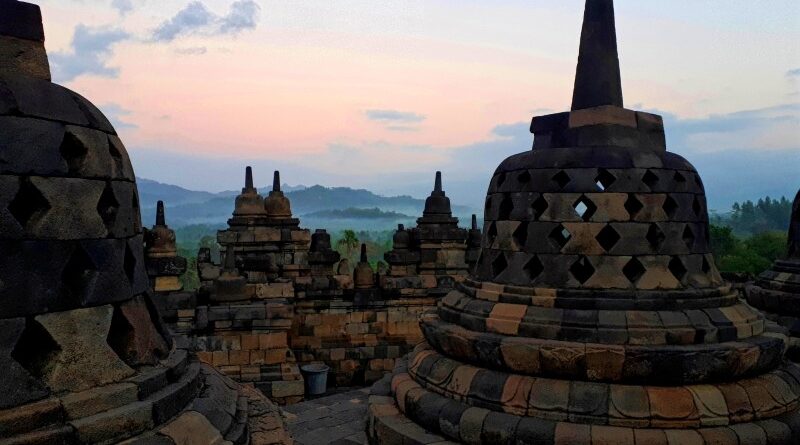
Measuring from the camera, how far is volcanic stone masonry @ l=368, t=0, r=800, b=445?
13.6 feet

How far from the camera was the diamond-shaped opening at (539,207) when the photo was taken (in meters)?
4.96

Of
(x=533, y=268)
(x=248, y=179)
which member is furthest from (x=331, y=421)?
(x=248, y=179)

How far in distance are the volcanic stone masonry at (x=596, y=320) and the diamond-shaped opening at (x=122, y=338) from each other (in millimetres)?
2577

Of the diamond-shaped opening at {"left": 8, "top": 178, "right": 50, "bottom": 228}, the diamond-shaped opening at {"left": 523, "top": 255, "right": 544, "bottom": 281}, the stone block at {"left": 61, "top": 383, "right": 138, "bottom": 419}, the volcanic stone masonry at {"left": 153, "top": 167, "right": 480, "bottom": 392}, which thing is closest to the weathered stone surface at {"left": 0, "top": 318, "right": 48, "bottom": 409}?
the stone block at {"left": 61, "top": 383, "right": 138, "bottom": 419}

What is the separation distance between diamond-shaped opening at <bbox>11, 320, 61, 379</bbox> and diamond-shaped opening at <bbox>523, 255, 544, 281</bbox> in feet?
12.1

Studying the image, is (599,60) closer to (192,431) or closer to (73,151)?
(73,151)

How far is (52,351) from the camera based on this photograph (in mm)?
2322

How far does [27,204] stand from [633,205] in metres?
4.29

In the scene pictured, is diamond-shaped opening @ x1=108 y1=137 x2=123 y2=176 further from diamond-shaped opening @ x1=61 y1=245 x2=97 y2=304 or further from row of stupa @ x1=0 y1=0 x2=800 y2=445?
diamond-shaped opening @ x1=61 y1=245 x2=97 y2=304

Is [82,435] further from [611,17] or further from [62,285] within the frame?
[611,17]

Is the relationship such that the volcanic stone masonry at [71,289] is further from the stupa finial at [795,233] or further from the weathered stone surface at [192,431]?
the stupa finial at [795,233]

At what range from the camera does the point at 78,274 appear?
2.46 meters

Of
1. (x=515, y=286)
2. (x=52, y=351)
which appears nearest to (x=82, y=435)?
(x=52, y=351)

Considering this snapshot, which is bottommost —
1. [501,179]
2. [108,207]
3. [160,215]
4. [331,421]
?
[331,421]
